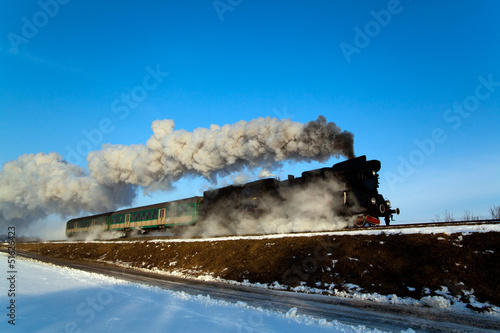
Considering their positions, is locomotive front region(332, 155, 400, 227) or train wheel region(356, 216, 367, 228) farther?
locomotive front region(332, 155, 400, 227)

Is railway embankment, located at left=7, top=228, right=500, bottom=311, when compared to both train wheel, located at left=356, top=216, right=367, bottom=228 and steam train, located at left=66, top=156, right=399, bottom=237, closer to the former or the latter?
train wheel, located at left=356, top=216, right=367, bottom=228

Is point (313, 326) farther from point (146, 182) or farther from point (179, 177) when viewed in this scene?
point (146, 182)

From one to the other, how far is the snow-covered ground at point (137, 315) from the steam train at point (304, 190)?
955 cm

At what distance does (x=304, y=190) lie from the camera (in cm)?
1639

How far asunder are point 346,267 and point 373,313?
3.28 metres

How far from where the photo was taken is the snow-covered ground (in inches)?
191

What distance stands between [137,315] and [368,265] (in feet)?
23.7

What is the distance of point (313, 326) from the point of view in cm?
557

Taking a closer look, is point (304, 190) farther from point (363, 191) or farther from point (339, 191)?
point (363, 191)

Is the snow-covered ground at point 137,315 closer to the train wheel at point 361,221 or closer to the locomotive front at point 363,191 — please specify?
the train wheel at point 361,221

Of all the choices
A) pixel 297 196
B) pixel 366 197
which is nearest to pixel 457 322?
pixel 366 197

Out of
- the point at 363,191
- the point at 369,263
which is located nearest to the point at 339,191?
the point at 363,191

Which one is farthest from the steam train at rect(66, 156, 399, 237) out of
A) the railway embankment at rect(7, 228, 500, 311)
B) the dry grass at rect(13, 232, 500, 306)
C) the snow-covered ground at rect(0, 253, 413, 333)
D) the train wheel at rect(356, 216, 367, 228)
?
the snow-covered ground at rect(0, 253, 413, 333)

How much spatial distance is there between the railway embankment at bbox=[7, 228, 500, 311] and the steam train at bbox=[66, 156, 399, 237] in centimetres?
320
